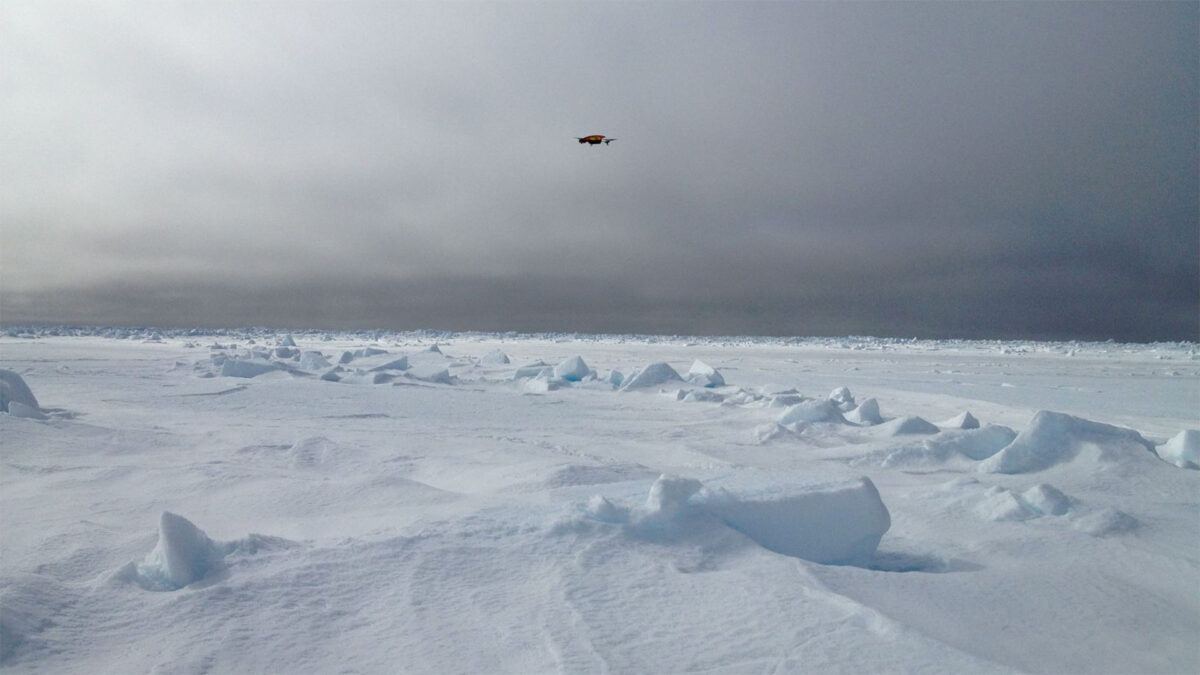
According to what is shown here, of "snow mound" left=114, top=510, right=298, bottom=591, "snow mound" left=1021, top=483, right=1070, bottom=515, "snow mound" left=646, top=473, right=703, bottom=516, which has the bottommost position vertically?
"snow mound" left=1021, top=483, right=1070, bottom=515

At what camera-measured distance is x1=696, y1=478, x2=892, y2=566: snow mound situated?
2.87 meters

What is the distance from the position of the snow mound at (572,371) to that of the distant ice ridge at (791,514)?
1019 centimetres

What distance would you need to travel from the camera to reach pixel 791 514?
291 cm

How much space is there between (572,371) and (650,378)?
2.03 meters

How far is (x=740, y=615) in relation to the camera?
216cm

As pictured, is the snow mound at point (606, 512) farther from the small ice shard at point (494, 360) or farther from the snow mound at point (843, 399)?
the small ice shard at point (494, 360)

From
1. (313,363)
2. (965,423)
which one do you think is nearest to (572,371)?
(313,363)

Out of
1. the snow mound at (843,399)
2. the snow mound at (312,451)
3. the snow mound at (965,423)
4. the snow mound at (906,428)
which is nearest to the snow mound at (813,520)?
the snow mound at (312,451)

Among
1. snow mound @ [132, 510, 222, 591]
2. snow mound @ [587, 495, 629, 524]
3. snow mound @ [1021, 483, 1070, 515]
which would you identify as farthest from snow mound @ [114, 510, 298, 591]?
snow mound @ [1021, 483, 1070, 515]

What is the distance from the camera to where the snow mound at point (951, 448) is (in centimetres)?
539

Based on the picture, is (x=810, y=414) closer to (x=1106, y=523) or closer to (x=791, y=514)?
(x=1106, y=523)

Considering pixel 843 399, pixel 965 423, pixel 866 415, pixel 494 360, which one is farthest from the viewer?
pixel 494 360

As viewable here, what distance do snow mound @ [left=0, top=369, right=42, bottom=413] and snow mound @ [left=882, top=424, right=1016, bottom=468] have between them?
23.9 feet

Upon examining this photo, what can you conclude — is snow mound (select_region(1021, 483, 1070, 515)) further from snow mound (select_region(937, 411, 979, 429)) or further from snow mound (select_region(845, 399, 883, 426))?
snow mound (select_region(845, 399, 883, 426))
